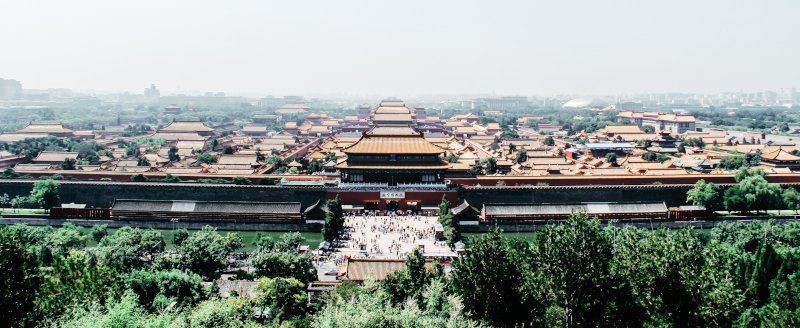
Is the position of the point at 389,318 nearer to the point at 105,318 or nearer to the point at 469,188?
the point at 105,318

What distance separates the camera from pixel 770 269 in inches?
690

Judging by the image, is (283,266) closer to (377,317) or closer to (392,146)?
(377,317)

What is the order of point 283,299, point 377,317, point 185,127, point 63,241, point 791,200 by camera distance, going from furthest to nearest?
point 185,127 < point 791,200 < point 63,241 < point 283,299 < point 377,317

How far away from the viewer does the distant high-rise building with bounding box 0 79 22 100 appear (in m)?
151

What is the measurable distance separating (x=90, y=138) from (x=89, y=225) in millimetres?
43021

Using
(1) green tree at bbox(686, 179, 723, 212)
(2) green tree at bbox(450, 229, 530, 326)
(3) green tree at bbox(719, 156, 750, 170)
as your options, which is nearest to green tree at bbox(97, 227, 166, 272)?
(2) green tree at bbox(450, 229, 530, 326)

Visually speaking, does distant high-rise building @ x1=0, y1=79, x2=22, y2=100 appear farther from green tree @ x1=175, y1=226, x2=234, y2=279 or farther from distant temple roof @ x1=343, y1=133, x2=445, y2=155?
green tree @ x1=175, y1=226, x2=234, y2=279

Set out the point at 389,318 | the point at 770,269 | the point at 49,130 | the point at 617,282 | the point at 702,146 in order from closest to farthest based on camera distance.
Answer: the point at 389,318 → the point at 617,282 → the point at 770,269 → the point at 702,146 → the point at 49,130

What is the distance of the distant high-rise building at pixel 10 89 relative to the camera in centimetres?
15134

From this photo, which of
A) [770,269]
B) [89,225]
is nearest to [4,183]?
[89,225]

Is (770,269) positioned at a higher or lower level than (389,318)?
lower

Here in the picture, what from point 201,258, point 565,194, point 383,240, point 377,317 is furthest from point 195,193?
point 377,317

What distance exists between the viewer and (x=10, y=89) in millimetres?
154250

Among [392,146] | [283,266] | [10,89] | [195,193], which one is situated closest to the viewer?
[283,266]
